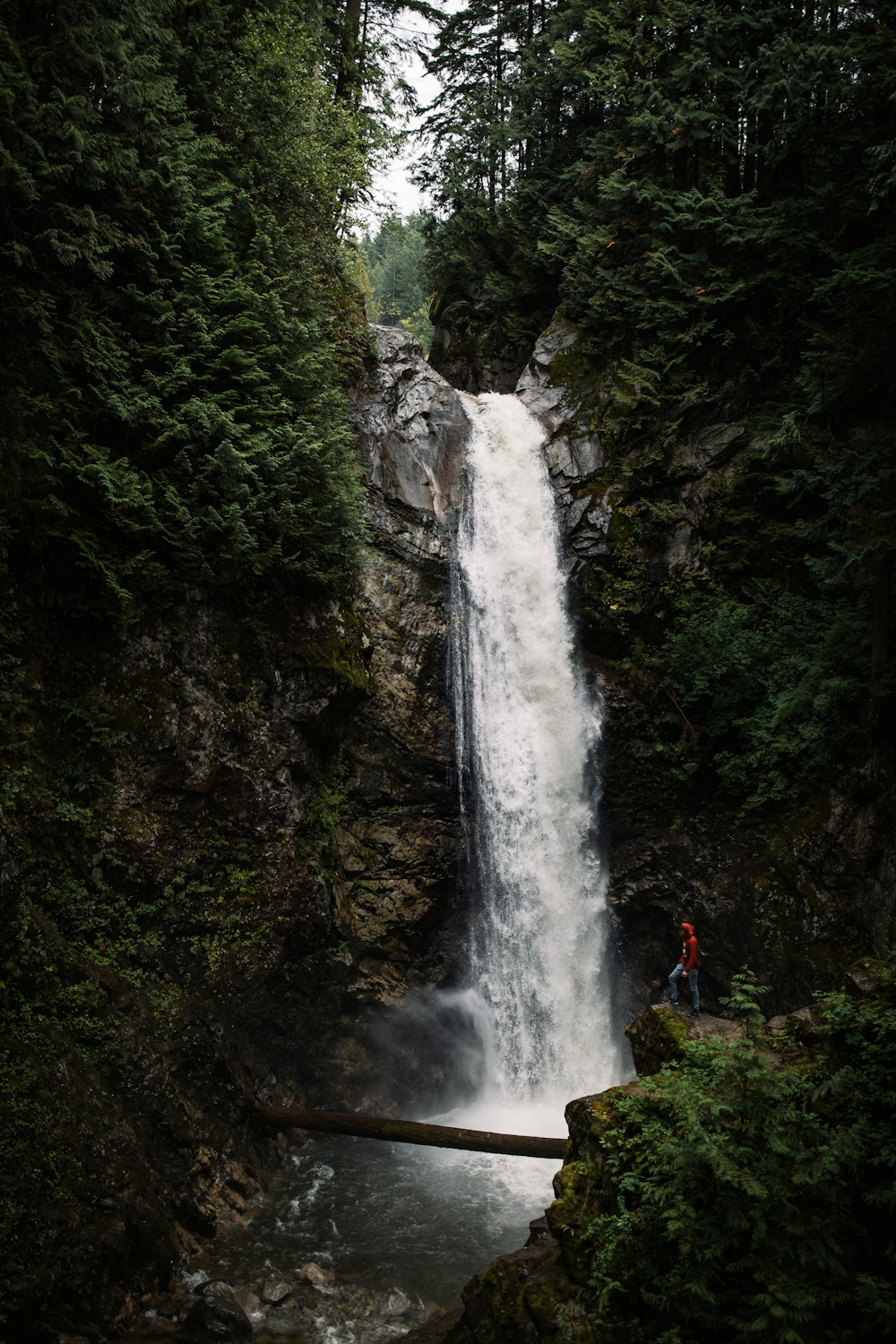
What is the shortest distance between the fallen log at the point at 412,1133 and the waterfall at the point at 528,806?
2835mm

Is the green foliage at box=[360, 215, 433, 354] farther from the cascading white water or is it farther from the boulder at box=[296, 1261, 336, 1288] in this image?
the boulder at box=[296, 1261, 336, 1288]

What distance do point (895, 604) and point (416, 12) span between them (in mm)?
19117

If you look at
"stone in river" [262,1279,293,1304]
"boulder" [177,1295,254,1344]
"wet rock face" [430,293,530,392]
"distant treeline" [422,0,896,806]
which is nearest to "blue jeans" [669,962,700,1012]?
"distant treeline" [422,0,896,806]

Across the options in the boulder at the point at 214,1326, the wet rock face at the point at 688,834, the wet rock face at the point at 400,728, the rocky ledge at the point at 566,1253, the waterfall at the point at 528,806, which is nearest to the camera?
the rocky ledge at the point at 566,1253

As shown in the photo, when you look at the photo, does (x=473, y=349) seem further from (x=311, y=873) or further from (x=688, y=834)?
(x=311, y=873)

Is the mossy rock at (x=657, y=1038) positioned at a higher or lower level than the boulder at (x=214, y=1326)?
higher

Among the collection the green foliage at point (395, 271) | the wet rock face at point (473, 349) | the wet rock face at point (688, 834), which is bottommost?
the wet rock face at point (688, 834)

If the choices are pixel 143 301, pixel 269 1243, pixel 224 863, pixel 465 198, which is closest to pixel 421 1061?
pixel 269 1243

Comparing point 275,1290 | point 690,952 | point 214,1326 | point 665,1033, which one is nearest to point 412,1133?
point 275,1290

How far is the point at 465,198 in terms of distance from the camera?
20.8 meters

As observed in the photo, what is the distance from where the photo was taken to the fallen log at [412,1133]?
8695 mm

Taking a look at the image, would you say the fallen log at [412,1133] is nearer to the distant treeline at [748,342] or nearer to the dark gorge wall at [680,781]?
the dark gorge wall at [680,781]

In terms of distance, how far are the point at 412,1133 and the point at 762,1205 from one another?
5.38 metres

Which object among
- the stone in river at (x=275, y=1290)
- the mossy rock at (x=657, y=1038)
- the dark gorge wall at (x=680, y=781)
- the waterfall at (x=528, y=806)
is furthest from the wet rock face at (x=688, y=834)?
the stone in river at (x=275, y=1290)
